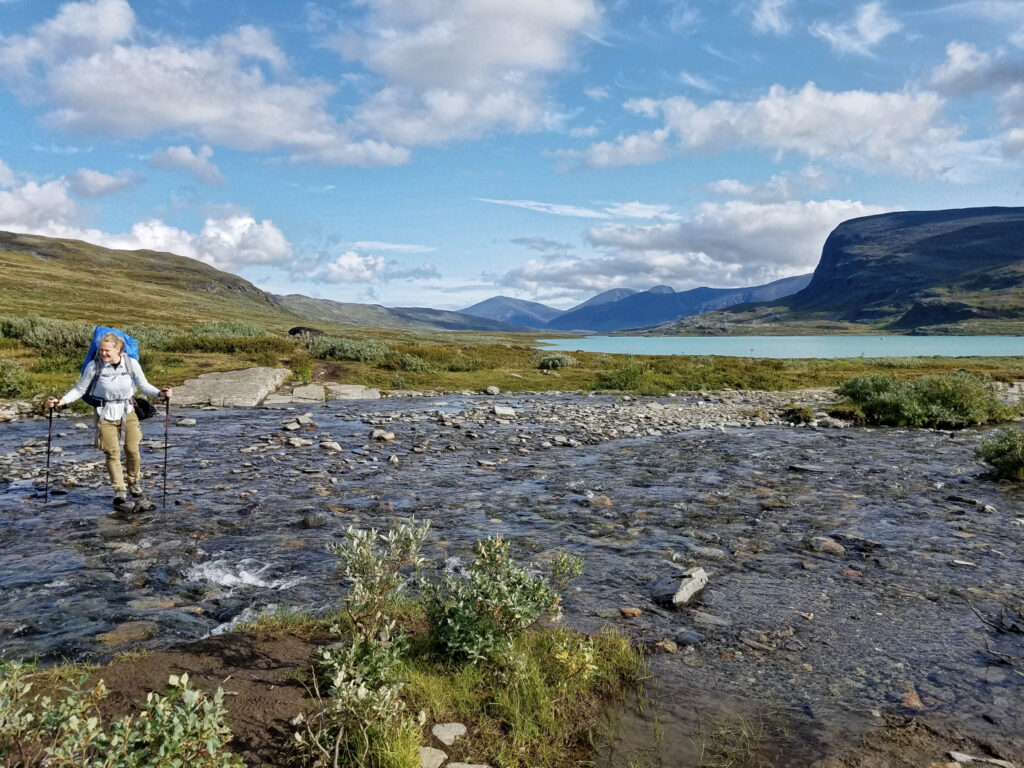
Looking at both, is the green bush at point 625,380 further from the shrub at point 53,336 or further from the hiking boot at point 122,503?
the shrub at point 53,336

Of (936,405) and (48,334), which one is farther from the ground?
(48,334)

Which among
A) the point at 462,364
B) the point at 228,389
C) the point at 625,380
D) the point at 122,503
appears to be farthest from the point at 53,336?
the point at 625,380

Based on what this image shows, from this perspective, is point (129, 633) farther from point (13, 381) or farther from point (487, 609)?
point (13, 381)

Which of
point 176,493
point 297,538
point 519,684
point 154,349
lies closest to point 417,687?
point 519,684

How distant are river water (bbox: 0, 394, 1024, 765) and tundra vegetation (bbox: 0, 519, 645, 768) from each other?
0.90 metres

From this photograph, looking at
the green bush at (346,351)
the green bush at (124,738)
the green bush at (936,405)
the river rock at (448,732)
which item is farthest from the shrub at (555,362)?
the green bush at (124,738)

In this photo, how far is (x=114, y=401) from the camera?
11.4m

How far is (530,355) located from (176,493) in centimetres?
4109

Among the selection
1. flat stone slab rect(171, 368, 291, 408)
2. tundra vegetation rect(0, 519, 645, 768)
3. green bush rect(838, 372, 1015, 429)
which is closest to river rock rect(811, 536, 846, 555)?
tundra vegetation rect(0, 519, 645, 768)

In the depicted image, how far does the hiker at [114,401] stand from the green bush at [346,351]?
27.9 m

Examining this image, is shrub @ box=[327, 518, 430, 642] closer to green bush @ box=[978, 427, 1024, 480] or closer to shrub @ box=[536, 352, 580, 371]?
green bush @ box=[978, 427, 1024, 480]

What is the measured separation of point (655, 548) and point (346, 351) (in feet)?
113

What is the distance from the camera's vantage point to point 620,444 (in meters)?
19.6

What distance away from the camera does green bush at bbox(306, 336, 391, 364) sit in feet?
133
